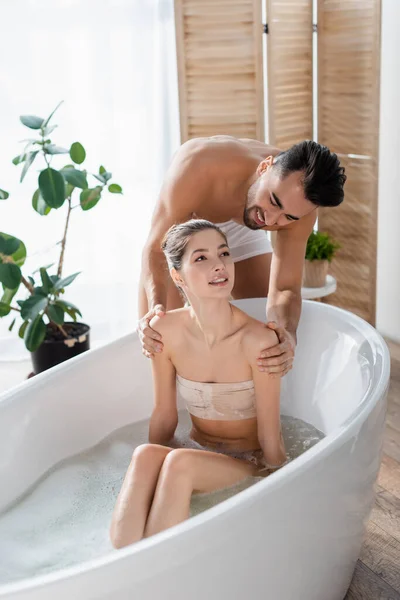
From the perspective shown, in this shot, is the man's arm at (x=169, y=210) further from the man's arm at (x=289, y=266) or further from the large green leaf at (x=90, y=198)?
the large green leaf at (x=90, y=198)

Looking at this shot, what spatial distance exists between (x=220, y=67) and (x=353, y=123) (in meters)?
0.69

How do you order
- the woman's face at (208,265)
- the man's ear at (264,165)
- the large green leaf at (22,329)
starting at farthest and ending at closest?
the large green leaf at (22,329)
the man's ear at (264,165)
the woman's face at (208,265)

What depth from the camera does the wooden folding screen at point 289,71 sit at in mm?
3662

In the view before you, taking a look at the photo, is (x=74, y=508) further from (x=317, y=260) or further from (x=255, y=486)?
(x=317, y=260)

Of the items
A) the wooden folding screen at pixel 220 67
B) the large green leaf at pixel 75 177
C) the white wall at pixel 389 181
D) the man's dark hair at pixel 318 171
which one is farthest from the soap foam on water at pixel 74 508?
the wooden folding screen at pixel 220 67

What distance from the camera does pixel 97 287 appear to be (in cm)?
416

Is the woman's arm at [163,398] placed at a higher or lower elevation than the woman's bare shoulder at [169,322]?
lower

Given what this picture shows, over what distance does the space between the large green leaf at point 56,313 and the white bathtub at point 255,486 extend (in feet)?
2.15

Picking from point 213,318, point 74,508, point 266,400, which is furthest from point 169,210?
point 74,508

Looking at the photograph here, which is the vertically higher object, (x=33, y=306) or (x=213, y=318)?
(x=213, y=318)

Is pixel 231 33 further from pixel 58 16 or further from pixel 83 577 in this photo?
pixel 83 577

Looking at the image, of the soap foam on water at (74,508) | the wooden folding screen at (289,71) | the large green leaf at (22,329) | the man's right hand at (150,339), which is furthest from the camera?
the wooden folding screen at (289,71)

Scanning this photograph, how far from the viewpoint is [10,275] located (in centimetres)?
316

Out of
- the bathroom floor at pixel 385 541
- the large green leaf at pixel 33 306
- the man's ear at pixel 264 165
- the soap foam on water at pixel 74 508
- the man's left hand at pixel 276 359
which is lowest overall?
the bathroom floor at pixel 385 541
